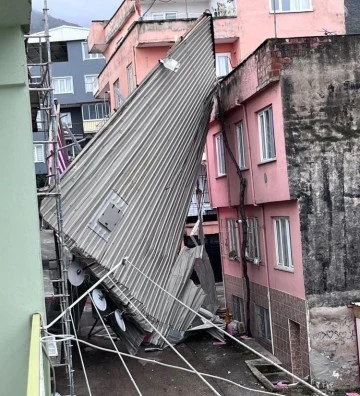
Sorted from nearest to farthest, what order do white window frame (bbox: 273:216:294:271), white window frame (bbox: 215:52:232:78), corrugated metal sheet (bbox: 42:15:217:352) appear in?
corrugated metal sheet (bbox: 42:15:217:352), white window frame (bbox: 273:216:294:271), white window frame (bbox: 215:52:232:78)

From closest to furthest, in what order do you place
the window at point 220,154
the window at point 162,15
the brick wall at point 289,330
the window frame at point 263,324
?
the brick wall at point 289,330
the window frame at point 263,324
the window at point 220,154
the window at point 162,15

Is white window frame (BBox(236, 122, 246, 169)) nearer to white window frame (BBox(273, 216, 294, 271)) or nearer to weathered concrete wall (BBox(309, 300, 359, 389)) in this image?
white window frame (BBox(273, 216, 294, 271))

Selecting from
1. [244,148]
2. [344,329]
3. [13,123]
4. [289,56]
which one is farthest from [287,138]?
[13,123]

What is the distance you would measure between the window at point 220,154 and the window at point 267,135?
12.4 feet

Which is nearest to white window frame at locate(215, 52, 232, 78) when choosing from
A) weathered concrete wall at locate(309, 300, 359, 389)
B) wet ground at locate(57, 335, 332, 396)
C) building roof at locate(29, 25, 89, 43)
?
wet ground at locate(57, 335, 332, 396)

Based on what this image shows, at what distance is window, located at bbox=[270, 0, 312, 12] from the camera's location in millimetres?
24609

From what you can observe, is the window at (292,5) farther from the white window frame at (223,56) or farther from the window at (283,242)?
the window at (283,242)

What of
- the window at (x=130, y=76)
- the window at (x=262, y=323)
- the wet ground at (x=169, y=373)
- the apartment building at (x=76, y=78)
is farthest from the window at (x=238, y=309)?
the apartment building at (x=76, y=78)

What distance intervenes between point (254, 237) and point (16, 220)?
12440mm

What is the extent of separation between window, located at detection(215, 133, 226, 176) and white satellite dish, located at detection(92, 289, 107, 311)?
810 centimetres

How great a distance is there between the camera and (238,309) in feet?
64.0

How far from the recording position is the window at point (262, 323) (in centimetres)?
1634

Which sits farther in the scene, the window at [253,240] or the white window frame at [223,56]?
the white window frame at [223,56]

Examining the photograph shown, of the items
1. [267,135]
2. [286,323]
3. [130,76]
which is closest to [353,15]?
[130,76]
